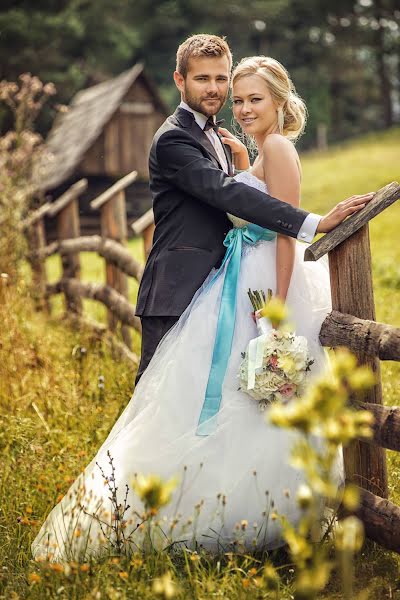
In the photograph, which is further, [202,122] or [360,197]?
[202,122]

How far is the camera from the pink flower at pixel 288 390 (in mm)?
2854

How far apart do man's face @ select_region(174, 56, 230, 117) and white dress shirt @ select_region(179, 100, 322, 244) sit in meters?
0.02

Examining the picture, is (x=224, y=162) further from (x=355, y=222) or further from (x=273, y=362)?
(x=273, y=362)

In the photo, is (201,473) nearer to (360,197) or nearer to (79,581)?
(79,581)

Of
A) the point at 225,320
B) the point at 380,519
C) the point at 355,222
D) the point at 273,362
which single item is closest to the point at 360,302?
the point at 355,222

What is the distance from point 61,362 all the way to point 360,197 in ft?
10.7

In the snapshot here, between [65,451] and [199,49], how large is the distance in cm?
218

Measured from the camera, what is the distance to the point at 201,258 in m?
3.17

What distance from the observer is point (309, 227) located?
2857mm

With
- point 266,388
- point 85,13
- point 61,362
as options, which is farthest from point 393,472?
point 85,13

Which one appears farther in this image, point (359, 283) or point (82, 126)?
point (82, 126)

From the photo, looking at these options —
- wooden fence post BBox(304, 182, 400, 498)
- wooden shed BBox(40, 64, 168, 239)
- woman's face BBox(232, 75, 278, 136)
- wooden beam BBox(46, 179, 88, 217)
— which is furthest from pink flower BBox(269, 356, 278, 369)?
wooden shed BBox(40, 64, 168, 239)

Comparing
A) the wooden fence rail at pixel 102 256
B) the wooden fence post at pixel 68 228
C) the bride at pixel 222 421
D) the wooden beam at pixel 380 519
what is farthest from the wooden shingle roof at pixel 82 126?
the wooden beam at pixel 380 519

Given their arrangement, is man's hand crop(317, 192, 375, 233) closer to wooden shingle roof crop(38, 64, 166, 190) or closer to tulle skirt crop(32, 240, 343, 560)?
tulle skirt crop(32, 240, 343, 560)
